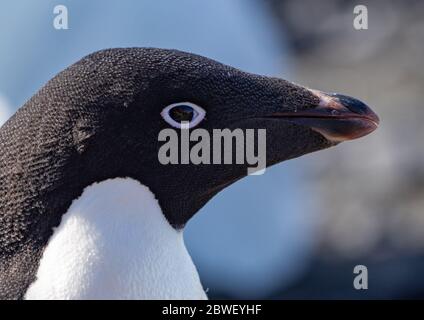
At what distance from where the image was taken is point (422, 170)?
4.75m

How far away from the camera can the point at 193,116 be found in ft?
4.22

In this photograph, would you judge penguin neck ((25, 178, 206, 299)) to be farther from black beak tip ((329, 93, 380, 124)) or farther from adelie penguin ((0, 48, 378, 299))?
black beak tip ((329, 93, 380, 124))

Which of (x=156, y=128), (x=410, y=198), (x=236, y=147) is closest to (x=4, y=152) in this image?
(x=156, y=128)

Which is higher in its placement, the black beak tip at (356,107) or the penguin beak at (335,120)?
the black beak tip at (356,107)

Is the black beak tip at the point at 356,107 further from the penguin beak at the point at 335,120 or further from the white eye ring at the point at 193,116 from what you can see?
the white eye ring at the point at 193,116

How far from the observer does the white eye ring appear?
1256 millimetres

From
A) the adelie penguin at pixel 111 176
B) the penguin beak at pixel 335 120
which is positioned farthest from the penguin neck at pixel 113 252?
the penguin beak at pixel 335 120

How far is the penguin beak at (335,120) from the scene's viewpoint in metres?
1.34

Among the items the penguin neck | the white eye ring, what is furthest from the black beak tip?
the penguin neck

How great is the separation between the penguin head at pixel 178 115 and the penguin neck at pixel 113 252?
0.03 m

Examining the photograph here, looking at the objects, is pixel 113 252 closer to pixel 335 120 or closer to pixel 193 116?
pixel 193 116

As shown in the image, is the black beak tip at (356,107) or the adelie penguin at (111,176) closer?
the adelie penguin at (111,176)

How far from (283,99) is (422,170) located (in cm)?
354
